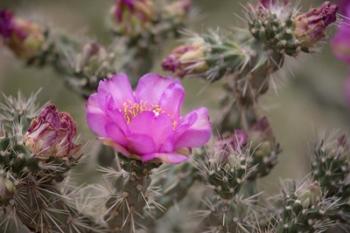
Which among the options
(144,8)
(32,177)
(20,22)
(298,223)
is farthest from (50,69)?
(298,223)

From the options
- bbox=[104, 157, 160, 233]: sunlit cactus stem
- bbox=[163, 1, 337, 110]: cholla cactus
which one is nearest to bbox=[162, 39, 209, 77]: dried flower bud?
bbox=[163, 1, 337, 110]: cholla cactus

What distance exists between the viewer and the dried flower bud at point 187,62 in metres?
1.83

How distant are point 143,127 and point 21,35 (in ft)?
2.49

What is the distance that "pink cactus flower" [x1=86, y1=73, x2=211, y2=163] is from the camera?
4.92 ft

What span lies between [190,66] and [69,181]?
37 cm

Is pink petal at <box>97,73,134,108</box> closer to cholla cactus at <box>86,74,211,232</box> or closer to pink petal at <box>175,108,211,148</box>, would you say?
cholla cactus at <box>86,74,211,232</box>

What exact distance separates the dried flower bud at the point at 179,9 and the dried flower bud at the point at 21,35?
355 mm

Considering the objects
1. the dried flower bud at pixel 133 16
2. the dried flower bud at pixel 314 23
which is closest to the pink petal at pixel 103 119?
the dried flower bud at pixel 314 23

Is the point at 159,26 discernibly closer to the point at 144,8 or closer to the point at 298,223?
the point at 144,8

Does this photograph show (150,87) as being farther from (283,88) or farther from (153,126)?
(283,88)

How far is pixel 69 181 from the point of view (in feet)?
5.88

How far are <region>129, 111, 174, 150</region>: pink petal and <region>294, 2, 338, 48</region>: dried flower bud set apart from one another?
394mm

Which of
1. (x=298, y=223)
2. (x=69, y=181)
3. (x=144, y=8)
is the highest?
(x=144, y=8)

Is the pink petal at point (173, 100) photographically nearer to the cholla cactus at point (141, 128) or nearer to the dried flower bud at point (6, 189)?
the cholla cactus at point (141, 128)
